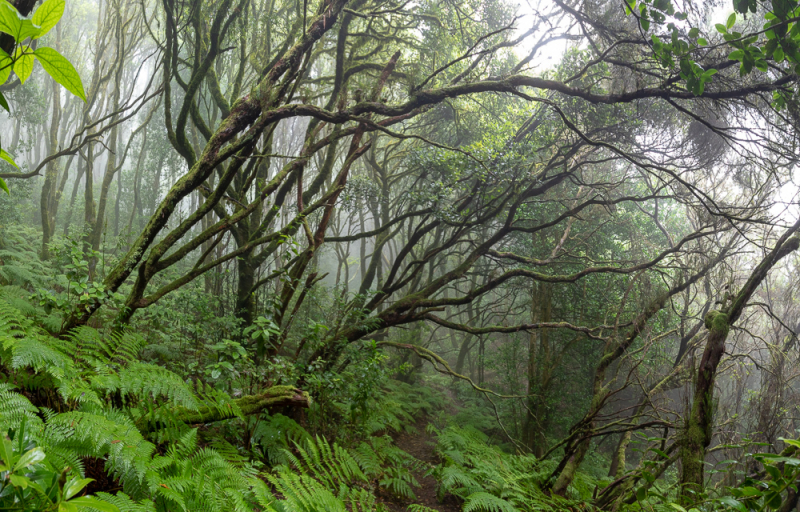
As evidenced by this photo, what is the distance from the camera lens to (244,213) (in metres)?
4.24

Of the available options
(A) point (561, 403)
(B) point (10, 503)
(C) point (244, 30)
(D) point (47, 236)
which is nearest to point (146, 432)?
(B) point (10, 503)

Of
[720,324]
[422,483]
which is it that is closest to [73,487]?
[720,324]

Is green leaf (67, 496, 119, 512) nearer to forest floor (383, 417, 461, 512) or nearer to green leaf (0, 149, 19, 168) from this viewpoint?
green leaf (0, 149, 19, 168)

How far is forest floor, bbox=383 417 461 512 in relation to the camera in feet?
14.8

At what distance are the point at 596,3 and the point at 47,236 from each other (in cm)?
1297

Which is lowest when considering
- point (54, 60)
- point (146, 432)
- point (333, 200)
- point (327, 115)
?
point (146, 432)

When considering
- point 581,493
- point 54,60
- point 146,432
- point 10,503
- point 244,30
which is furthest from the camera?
point 244,30

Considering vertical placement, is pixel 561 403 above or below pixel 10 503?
above

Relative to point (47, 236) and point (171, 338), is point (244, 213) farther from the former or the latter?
point (47, 236)

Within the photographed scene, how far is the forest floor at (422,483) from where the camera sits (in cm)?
450

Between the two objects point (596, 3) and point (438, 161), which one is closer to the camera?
point (596, 3)

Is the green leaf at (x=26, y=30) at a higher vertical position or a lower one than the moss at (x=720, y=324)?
lower

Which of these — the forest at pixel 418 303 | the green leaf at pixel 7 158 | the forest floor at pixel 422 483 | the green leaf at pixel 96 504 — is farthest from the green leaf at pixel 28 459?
the forest floor at pixel 422 483

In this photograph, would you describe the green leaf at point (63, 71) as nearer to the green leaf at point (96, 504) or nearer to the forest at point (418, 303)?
the forest at point (418, 303)
